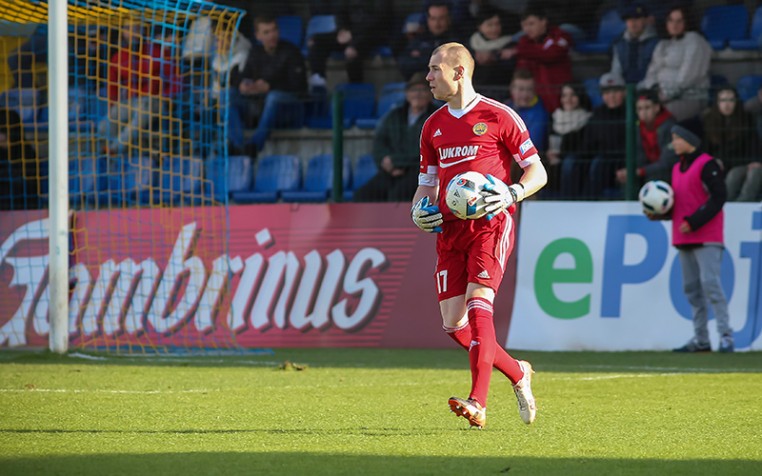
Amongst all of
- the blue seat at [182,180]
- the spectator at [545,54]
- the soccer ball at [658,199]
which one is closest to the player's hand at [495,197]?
the soccer ball at [658,199]

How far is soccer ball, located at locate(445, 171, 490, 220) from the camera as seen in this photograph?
6.61 m

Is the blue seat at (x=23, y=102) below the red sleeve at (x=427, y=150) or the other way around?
the other way around

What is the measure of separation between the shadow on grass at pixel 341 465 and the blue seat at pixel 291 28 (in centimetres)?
1300

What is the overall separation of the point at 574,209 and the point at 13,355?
19.4 feet

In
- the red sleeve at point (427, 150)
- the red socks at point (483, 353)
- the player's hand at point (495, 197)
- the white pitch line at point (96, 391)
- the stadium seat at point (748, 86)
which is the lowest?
the white pitch line at point (96, 391)

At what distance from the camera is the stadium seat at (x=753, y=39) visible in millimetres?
15664

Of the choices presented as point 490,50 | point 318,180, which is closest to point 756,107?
point 490,50

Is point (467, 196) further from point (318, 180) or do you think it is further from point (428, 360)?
point (318, 180)

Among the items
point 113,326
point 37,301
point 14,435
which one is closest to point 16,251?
Result: point 37,301

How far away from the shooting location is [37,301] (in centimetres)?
1362

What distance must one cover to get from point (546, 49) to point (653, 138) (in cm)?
272

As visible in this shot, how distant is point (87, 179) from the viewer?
15.4 m

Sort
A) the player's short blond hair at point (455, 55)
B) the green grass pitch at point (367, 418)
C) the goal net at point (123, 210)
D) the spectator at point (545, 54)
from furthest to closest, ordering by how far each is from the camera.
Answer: the spectator at point (545, 54)
the goal net at point (123, 210)
the player's short blond hair at point (455, 55)
the green grass pitch at point (367, 418)

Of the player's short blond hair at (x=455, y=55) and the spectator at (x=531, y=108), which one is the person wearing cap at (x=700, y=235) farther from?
the player's short blond hair at (x=455, y=55)
